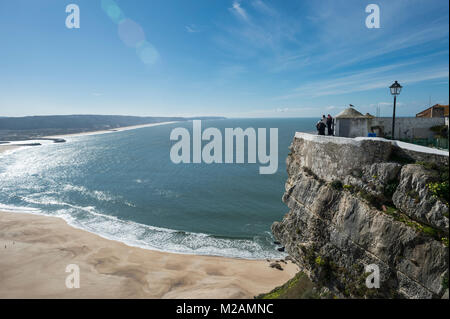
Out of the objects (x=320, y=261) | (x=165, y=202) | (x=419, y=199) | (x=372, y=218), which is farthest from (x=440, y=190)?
(x=165, y=202)

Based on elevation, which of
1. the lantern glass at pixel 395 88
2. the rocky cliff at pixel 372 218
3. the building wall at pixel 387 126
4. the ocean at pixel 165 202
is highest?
the lantern glass at pixel 395 88

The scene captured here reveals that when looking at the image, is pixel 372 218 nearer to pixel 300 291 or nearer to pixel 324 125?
pixel 300 291

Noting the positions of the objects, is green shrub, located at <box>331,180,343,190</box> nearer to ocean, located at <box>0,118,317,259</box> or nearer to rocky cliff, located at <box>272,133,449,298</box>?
rocky cliff, located at <box>272,133,449,298</box>

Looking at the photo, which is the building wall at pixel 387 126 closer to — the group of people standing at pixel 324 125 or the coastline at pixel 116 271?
the group of people standing at pixel 324 125

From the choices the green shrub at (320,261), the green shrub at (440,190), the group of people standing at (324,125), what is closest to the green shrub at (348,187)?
the green shrub at (440,190)

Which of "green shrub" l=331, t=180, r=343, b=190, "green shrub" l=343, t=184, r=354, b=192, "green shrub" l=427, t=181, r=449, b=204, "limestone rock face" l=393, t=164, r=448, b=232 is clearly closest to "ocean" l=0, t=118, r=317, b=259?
"green shrub" l=331, t=180, r=343, b=190

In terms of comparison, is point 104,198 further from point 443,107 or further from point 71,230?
point 443,107
